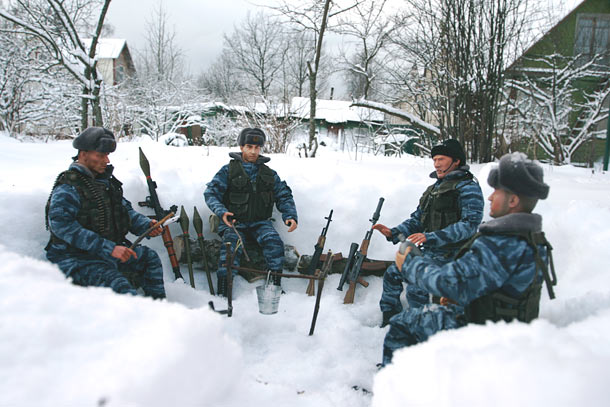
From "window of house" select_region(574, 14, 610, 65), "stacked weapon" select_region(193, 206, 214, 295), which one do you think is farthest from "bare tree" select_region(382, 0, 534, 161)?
"window of house" select_region(574, 14, 610, 65)

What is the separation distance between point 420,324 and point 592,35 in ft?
57.1

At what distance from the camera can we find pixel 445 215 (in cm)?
325

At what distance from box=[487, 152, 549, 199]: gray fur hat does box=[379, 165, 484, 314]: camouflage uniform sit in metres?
1.08

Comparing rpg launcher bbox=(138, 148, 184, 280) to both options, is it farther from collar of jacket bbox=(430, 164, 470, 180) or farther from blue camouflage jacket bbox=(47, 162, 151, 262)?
collar of jacket bbox=(430, 164, 470, 180)

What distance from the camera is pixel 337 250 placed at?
14.3ft

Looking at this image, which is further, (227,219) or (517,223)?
(227,219)

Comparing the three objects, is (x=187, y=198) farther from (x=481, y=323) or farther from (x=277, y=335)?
(x=481, y=323)

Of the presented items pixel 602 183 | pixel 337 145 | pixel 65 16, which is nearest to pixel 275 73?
pixel 337 145

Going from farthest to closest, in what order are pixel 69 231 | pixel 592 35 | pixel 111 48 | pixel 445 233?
pixel 111 48 < pixel 592 35 < pixel 445 233 < pixel 69 231

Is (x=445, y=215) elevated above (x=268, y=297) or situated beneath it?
elevated above

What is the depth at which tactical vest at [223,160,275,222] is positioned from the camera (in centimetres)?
407

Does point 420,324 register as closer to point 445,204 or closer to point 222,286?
point 445,204

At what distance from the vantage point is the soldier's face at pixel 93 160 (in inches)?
116

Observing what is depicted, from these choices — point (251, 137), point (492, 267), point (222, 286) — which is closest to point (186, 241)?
point (222, 286)
